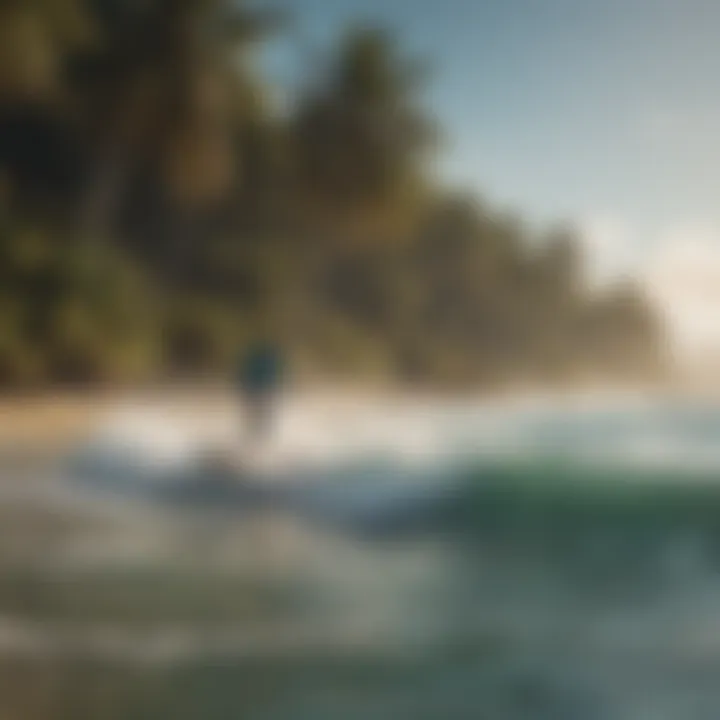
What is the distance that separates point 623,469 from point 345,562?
34 cm

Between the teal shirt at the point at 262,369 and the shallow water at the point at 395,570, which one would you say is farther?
the teal shirt at the point at 262,369

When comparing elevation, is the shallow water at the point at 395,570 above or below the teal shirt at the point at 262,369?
below

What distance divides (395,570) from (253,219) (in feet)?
1.51

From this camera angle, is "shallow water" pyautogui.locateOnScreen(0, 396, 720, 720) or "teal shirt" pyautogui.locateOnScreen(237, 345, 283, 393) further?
"teal shirt" pyautogui.locateOnScreen(237, 345, 283, 393)

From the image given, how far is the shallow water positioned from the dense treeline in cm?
9

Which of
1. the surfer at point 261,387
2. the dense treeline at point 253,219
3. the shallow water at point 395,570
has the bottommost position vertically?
the shallow water at point 395,570

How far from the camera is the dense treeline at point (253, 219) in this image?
127cm

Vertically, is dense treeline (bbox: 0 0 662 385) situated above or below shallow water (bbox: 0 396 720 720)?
above

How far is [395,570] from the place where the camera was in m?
1.21

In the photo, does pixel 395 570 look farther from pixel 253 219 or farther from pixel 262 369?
pixel 253 219

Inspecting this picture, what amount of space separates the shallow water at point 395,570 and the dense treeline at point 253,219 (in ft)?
0.29

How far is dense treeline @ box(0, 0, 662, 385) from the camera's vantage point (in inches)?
49.8

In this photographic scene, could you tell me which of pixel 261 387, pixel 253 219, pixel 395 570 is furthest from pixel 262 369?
pixel 395 570

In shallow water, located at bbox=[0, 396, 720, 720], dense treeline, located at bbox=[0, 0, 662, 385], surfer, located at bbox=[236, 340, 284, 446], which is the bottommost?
shallow water, located at bbox=[0, 396, 720, 720]
